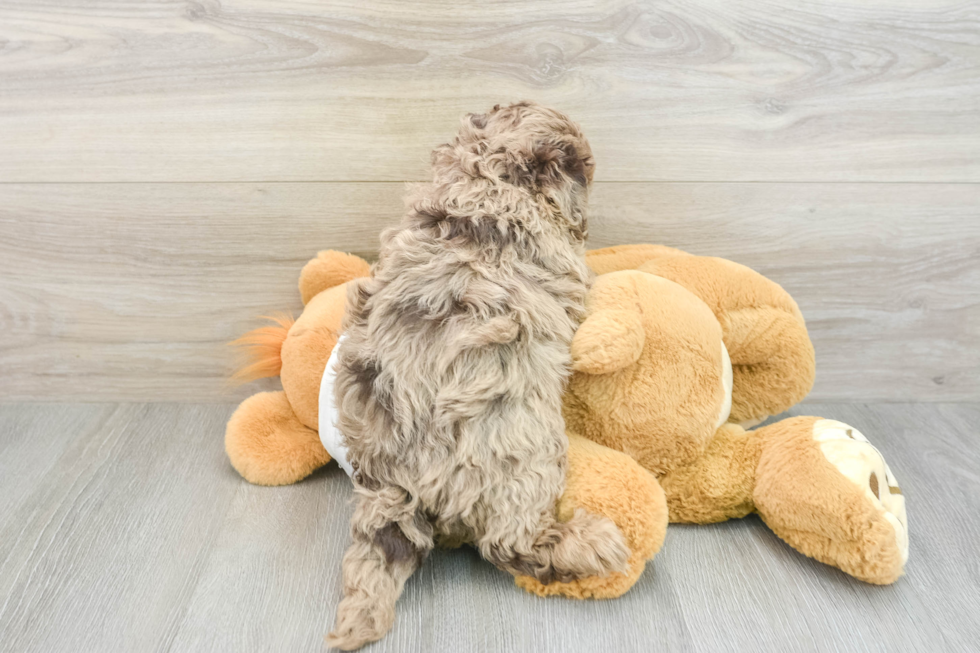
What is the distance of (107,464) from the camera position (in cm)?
97

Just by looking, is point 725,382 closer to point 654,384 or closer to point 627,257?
point 654,384

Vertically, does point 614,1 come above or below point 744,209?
above

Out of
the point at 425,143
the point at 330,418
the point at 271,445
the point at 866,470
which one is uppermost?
the point at 425,143

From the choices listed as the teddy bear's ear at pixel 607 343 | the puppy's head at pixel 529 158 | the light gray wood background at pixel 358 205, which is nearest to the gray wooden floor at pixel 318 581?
Answer: the light gray wood background at pixel 358 205

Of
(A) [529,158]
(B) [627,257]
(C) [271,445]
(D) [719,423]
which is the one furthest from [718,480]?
(C) [271,445]

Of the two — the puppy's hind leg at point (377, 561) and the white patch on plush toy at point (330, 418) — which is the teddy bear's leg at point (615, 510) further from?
the white patch on plush toy at point (330, 418)

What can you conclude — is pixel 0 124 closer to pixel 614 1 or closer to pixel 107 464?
pixel 107 464

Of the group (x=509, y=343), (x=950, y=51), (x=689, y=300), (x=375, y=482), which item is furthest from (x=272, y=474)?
(x=950, y=51)

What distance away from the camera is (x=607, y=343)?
707 millimetres

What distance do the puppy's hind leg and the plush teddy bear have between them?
121mm

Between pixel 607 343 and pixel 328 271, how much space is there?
454 millimetres

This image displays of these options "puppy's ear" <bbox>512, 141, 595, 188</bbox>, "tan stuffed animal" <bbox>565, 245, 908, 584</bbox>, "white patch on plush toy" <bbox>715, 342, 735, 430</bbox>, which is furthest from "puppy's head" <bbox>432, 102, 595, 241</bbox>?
"white patch on plush toy" <bbox>715, 342, 735, 430</bbox>

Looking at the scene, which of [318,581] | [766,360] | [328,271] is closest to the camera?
[318,581]

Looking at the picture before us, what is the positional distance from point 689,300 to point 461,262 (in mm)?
276
